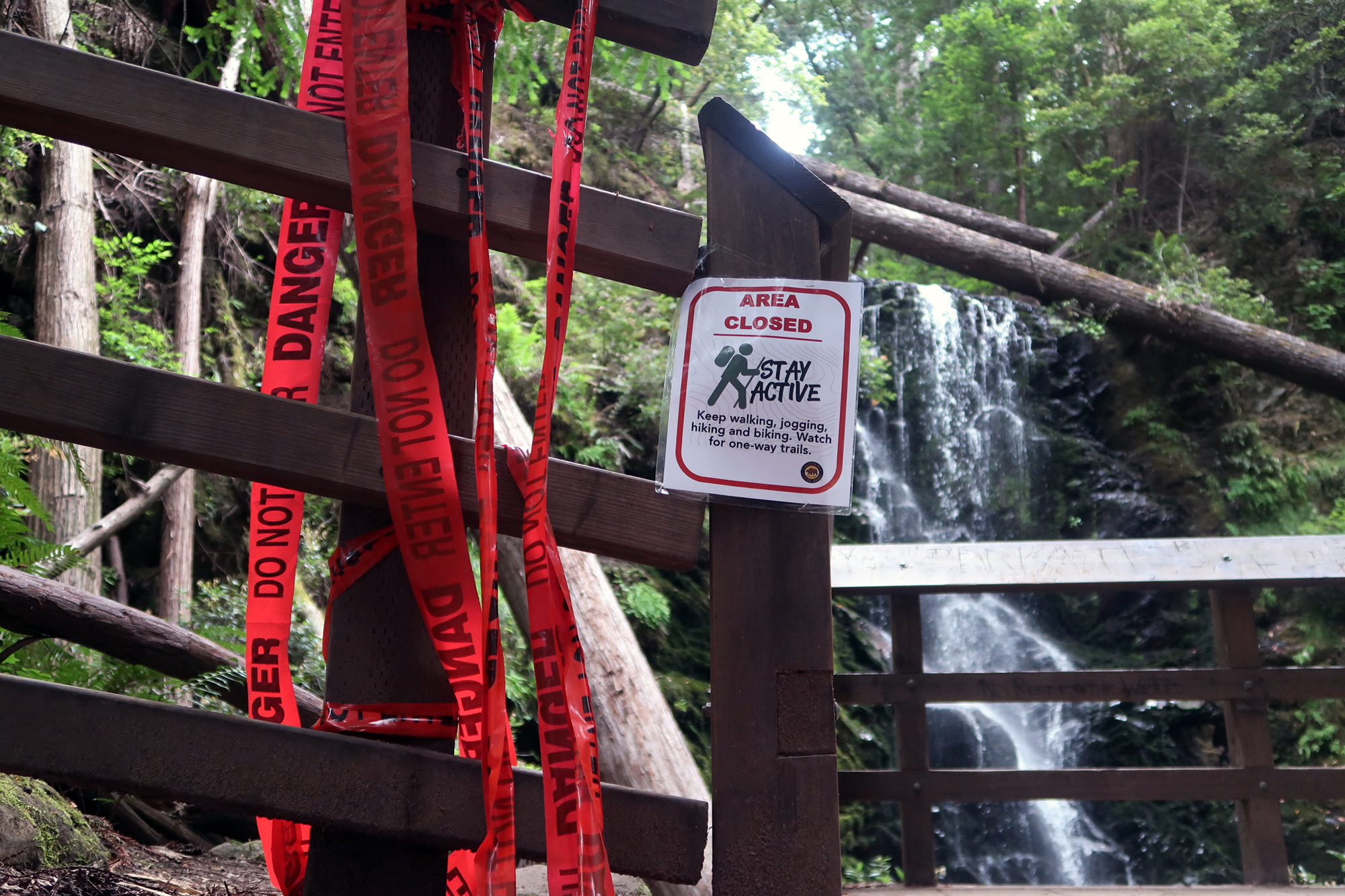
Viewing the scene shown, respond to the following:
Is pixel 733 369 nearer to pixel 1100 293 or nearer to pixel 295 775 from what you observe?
pixel 295 775

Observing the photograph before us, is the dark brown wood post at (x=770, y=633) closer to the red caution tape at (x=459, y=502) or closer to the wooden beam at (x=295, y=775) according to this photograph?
the wooden beam at (x=295, y=775)

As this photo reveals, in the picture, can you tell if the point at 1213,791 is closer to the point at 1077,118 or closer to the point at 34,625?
the point at 34,625

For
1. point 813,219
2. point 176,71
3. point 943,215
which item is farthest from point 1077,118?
point 813,219

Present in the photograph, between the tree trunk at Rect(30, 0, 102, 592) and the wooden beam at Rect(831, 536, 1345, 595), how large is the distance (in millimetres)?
4565

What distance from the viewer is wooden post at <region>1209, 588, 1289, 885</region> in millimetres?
3160

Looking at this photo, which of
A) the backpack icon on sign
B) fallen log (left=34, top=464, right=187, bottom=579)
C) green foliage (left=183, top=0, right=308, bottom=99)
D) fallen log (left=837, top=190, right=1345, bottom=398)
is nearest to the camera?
the backpack icon on sign

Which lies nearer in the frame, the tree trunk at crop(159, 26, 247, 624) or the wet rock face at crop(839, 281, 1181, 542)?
the tree trunk at crop(159, 26, 247, 624)

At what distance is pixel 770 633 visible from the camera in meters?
1.56

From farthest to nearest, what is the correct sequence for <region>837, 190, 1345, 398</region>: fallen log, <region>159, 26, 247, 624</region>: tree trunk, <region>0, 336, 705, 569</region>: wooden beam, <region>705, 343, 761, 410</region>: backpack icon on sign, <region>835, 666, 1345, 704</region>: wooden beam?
<region>837, 190, 1345, 398</region>: fallen log
<region>159, 26, 247, 624</region>: tree trunk
<region>835, 666, 1345, 704</region>: wooden beam
<region>705, 343, 761, 410</region>: backpack icon on sign
<region>0, 336, 705, 569</region>: wooden beam

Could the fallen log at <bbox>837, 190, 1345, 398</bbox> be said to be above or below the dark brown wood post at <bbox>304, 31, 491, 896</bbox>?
above

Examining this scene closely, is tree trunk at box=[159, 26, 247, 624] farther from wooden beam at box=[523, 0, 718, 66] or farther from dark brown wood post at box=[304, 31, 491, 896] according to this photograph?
wooden beam at box=[523, 0, 718, 66]

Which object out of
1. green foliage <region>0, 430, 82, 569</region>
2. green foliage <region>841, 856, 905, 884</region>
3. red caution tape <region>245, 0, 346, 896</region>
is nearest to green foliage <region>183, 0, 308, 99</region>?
green foliage <region>0, 430, 82, 569</region>

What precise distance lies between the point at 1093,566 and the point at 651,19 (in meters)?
2.61

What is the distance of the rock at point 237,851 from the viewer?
12.4 ft
